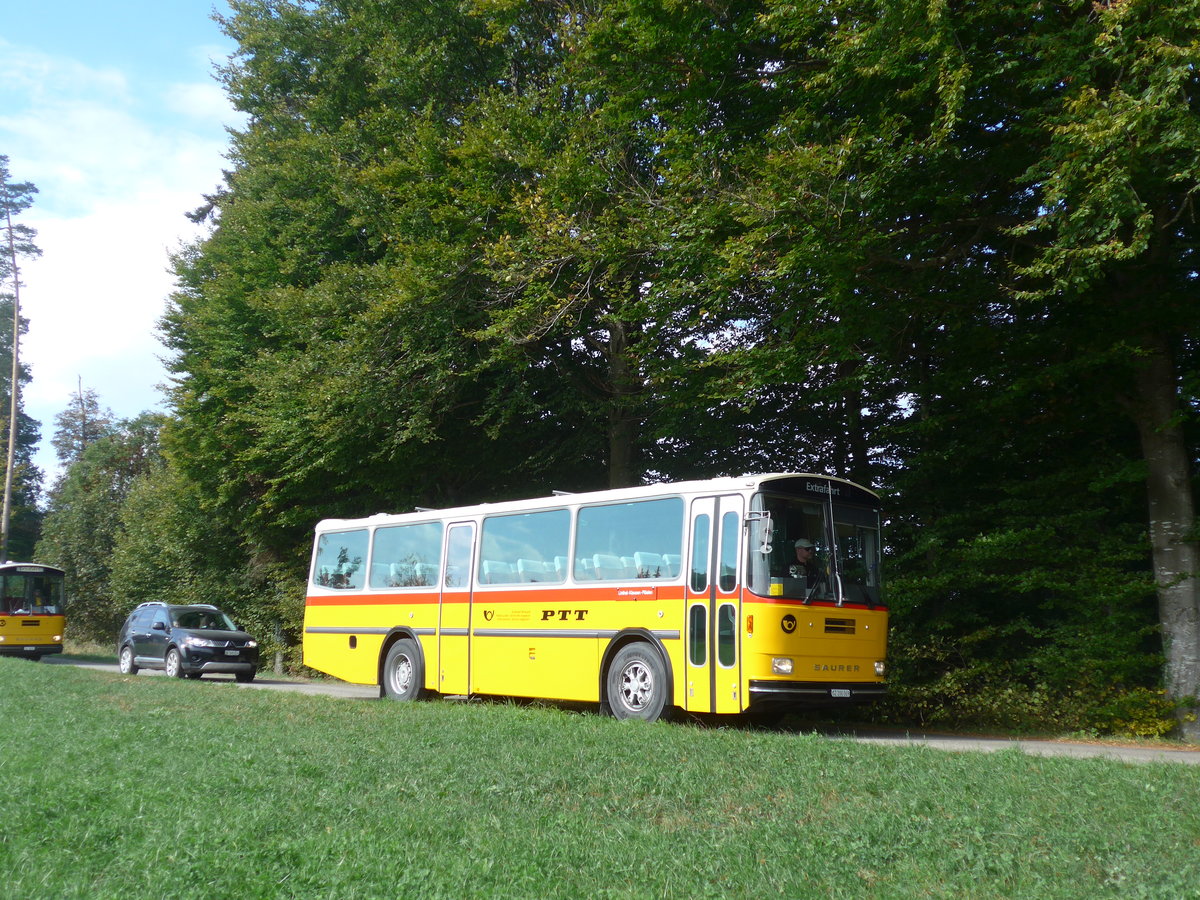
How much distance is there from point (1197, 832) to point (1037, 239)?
10.4 m

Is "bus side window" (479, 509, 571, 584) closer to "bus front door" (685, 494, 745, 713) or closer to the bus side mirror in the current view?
"bus front door" (685, 494, 745, 713)

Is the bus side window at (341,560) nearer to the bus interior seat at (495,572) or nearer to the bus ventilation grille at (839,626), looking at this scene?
the bus interior seat at (495,572)

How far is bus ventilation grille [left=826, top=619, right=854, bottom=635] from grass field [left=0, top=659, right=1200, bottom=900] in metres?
2.43

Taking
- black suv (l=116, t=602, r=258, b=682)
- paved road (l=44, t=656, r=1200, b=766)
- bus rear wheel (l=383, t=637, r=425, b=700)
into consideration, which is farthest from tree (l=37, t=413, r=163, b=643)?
paved road (l=44, t=656, r=1200, b=766)

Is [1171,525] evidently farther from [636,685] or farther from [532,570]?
[532,570]

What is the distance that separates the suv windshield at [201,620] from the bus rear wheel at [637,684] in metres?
14.1

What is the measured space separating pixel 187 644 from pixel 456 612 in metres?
A: 10.0

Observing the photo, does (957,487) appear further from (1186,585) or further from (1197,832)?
(1197,832)

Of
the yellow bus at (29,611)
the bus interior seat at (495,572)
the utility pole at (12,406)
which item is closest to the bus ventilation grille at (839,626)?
the bus interior seat at (495,572)

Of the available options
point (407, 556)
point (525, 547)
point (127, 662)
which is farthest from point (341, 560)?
point (127, 662)

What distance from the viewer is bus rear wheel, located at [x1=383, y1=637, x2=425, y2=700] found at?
16844 millimetres

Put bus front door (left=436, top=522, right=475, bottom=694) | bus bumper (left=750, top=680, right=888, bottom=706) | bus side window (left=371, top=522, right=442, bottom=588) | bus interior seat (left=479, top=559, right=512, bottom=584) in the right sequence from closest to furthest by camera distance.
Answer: bus bumper (left=750, top=680, right=888, bottom=706) < bus interior seat (left=479, top=559, right=512, bottom=584) < bus front door (left=436, top=522, right=475, bottom=694) < bus side window (left=371, top=522, right=442, bottom=588)

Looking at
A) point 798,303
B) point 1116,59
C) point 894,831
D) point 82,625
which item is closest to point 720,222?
point 798,303

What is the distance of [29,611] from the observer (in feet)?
105
